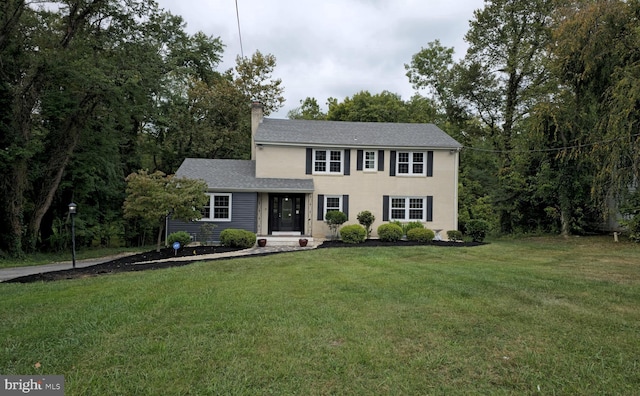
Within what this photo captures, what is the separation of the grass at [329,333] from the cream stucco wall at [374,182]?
9968mm

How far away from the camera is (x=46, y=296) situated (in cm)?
691

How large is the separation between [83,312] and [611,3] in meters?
17.9

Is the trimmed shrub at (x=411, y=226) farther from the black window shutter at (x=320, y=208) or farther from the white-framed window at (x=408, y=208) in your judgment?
the black window shutter at (x=320, y=208)

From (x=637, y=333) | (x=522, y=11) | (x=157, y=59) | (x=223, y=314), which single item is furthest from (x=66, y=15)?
(x=522, y=11)

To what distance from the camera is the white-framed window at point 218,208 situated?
1727 cm

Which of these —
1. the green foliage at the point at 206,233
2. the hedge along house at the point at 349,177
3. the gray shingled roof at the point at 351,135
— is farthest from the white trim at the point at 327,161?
the green foliage at the point at 206,233

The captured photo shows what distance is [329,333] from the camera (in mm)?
4656

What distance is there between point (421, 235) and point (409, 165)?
3993 millimetres

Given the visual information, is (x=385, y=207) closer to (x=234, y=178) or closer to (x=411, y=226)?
(x=411, y=226)

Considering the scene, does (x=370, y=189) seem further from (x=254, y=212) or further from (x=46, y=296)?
(x=46, y=296)

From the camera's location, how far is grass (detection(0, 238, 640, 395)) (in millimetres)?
3469

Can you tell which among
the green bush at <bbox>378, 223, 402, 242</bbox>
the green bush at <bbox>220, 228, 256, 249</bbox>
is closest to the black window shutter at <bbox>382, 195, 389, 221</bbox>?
the green bush at <bbox>378, 223, 402, 242</bbox>

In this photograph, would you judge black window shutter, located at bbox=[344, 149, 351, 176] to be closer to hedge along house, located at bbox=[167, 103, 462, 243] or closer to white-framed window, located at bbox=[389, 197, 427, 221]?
hedge along house, located at bbox=[167, 103, 462, 243]

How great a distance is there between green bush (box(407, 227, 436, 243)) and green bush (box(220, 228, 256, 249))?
724cm
